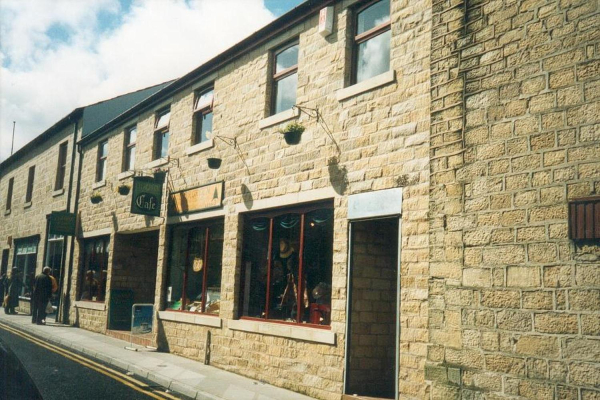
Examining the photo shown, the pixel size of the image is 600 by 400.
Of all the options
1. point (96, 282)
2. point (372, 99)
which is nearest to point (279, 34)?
point (372, 99)

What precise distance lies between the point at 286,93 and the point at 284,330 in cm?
459

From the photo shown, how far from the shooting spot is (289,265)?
32.5 ft

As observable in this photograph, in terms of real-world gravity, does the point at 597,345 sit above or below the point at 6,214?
below

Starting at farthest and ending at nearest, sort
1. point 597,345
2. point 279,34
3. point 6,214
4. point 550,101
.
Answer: point 6,214
point 279,34
point 550,101
point 597,345

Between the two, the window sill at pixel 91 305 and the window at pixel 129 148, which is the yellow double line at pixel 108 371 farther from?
the window at pixel 129 148

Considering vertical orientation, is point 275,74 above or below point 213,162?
above

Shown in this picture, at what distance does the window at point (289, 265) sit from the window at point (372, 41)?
237cm

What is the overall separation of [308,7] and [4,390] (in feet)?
27.3

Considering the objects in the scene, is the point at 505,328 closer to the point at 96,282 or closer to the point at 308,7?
the point at 308,7

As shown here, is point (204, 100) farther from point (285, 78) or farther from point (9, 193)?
point (9, 193)

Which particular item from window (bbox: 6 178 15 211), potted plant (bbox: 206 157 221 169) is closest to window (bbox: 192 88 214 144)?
potted plant (bbox: 206 157 221 169)

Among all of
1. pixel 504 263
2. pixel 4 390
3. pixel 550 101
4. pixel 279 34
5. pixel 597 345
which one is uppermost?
pixel 279 34

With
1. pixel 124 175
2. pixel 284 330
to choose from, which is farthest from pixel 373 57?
pixel 124 175

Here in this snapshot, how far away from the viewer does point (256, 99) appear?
11.1 meters
